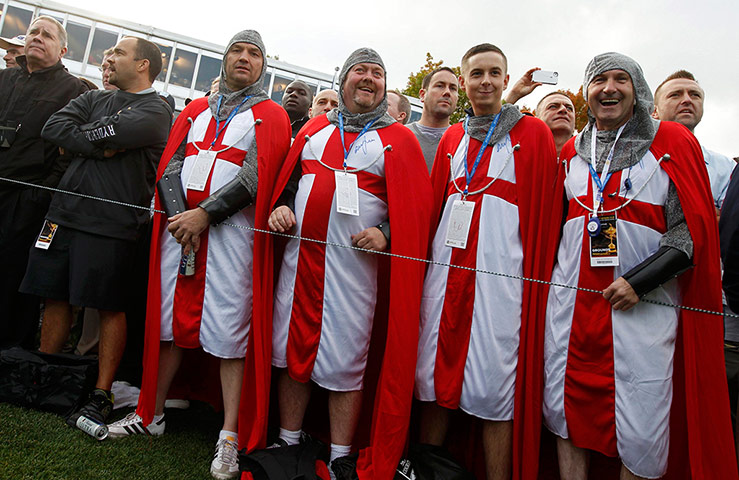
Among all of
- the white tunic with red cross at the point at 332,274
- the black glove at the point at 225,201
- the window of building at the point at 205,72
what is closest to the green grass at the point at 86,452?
the white tunic with red cross at the point at 332,274

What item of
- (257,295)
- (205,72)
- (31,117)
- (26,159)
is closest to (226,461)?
(257,295)

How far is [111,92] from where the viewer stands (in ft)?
9.88

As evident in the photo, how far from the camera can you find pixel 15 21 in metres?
11.8

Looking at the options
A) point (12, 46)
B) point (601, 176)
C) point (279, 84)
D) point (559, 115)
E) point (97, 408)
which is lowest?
point (97, 408)

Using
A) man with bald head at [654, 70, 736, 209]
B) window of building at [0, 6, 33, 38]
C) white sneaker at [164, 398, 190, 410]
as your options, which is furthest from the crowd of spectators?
window of building at [0, 6, 33, 38]

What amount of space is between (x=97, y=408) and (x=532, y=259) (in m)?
2.40

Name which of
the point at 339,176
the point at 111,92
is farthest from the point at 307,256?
the point at 111,92

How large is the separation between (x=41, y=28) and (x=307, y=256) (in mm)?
2638

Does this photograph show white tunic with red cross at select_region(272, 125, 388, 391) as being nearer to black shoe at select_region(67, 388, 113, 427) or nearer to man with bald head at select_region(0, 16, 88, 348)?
black shoe at select_region(67, 388, 113, 427)

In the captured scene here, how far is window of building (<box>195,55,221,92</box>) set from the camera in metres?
13.2

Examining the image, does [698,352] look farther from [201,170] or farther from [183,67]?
[183,67]

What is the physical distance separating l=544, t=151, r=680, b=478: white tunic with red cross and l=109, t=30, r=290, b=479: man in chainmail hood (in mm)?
1355

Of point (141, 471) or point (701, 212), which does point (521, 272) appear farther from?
point (141, 471)

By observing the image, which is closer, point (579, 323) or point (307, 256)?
point (579, 323)
